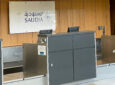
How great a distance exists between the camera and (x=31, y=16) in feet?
24.2

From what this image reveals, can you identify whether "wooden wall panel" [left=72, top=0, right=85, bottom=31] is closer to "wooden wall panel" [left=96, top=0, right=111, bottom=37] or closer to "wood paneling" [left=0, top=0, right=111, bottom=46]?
"wood paneling" [left=0, top=0, right=111, bottom=46]

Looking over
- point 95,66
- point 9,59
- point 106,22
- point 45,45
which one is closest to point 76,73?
point 95,66

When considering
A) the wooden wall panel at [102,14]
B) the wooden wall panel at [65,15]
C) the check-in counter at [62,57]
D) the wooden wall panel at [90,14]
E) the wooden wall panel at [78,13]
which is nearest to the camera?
the check-in counter at [62,57]

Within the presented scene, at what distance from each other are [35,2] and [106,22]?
2962mm

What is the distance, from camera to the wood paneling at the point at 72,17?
273 inches

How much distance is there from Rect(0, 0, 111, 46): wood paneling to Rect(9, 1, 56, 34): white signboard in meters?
0.15

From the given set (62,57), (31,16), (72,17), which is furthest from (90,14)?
(62,57)

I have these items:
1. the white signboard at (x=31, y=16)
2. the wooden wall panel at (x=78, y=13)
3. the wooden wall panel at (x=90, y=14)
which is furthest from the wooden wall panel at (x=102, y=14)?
the white signboard at (x=31, y=16)

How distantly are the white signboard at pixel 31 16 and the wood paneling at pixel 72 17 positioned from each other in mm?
153

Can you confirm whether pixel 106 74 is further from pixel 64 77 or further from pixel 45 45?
pixel 45 45

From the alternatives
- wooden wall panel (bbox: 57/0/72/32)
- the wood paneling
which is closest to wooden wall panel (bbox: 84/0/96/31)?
the wood paneling

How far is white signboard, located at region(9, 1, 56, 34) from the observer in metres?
7.01

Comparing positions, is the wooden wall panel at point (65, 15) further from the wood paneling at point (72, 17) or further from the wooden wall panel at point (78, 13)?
the wooden wall panel at point (78, 13)

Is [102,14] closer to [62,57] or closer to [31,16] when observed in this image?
[31,16]
